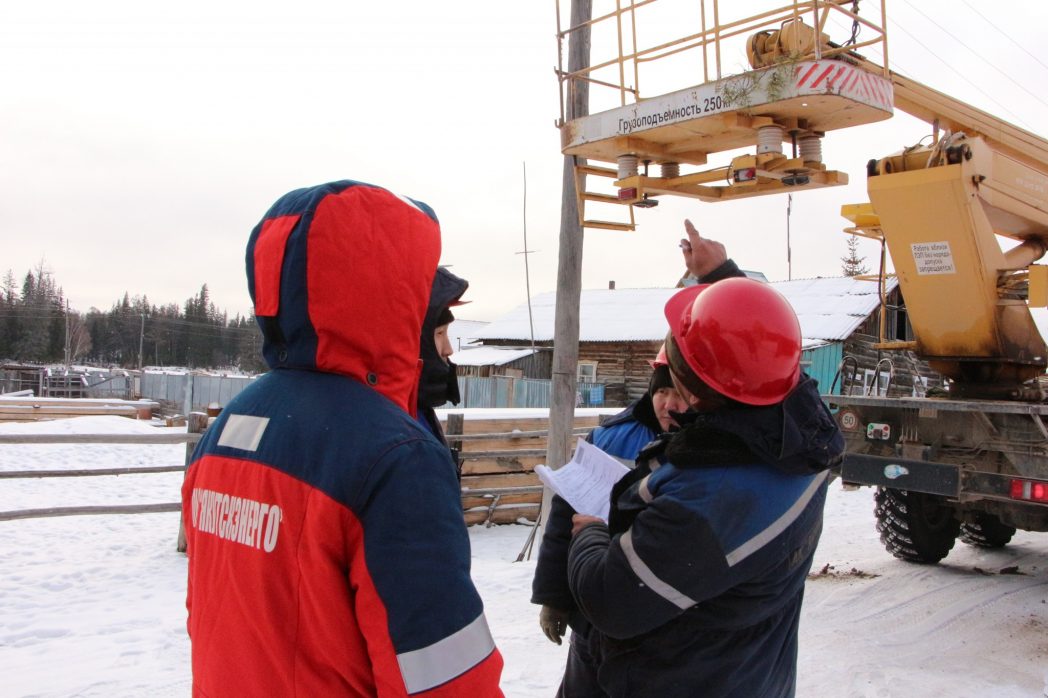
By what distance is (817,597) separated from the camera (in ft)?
19.9

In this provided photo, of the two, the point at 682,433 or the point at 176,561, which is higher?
the point at 682,433

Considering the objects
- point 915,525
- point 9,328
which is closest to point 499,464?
point 915,525

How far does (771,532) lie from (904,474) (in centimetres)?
452

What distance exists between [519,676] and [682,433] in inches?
119

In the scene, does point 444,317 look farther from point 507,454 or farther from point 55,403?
point 55,403

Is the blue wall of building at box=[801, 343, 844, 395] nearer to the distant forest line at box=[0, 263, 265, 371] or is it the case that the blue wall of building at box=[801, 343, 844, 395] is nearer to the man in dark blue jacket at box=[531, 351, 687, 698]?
the man in dark blue jacket at box=[531, 351, 687, 698]

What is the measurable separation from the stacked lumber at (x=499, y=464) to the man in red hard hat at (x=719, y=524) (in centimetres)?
710

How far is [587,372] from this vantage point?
28.6 metres

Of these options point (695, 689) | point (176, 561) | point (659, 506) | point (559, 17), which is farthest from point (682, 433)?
point (176, 561)

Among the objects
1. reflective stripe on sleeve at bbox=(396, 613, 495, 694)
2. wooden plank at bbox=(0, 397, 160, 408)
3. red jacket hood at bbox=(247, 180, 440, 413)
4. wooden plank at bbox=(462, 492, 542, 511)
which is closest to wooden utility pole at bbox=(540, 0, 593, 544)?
wooden plank at bbox=(462, 492, 542, 511)

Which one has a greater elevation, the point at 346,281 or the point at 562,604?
the point at 346,281

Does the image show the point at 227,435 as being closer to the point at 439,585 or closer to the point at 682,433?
the point at 439,585

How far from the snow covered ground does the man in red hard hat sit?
247cm

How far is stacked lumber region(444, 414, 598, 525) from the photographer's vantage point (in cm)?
923
